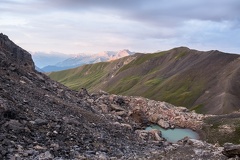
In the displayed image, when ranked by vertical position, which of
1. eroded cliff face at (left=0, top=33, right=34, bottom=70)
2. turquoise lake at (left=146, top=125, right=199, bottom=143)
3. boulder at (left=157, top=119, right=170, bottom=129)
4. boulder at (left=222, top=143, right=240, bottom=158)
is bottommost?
turquoise lake at (left=146, top=125, right=199, bottom=143)

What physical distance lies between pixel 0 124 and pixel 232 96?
110m

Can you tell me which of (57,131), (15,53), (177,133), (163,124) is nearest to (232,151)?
(57,131)

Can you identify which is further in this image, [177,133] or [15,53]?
[177,133]

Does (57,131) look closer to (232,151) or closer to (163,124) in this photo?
(232,151)

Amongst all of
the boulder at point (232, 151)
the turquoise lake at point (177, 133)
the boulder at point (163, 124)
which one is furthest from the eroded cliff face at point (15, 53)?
the boulder at point (232, 151)

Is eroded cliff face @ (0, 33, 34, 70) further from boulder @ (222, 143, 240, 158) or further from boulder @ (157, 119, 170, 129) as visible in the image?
boulder @ (222, 143, 240, 158)

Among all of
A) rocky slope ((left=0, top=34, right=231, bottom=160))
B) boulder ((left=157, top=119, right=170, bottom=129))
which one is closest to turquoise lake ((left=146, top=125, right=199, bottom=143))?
boulder ((left=157, top=119, right=170, bottom=129))

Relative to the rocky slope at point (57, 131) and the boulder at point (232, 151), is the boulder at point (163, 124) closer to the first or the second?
the rocky slope at point (57, 131)

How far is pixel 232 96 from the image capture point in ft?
412

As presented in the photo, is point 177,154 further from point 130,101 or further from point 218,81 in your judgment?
point 218,81

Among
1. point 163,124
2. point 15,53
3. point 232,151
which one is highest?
point 15,53

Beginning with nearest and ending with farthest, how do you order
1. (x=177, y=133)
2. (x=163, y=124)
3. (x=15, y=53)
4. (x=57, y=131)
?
(x=57, y=131) < (x=15, y=53) < (x=177, y=133) < (x=163, y=124)

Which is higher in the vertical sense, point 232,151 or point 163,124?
point 232,151

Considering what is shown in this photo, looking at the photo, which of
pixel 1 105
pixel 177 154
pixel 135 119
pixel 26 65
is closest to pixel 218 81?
pixel 135 119
